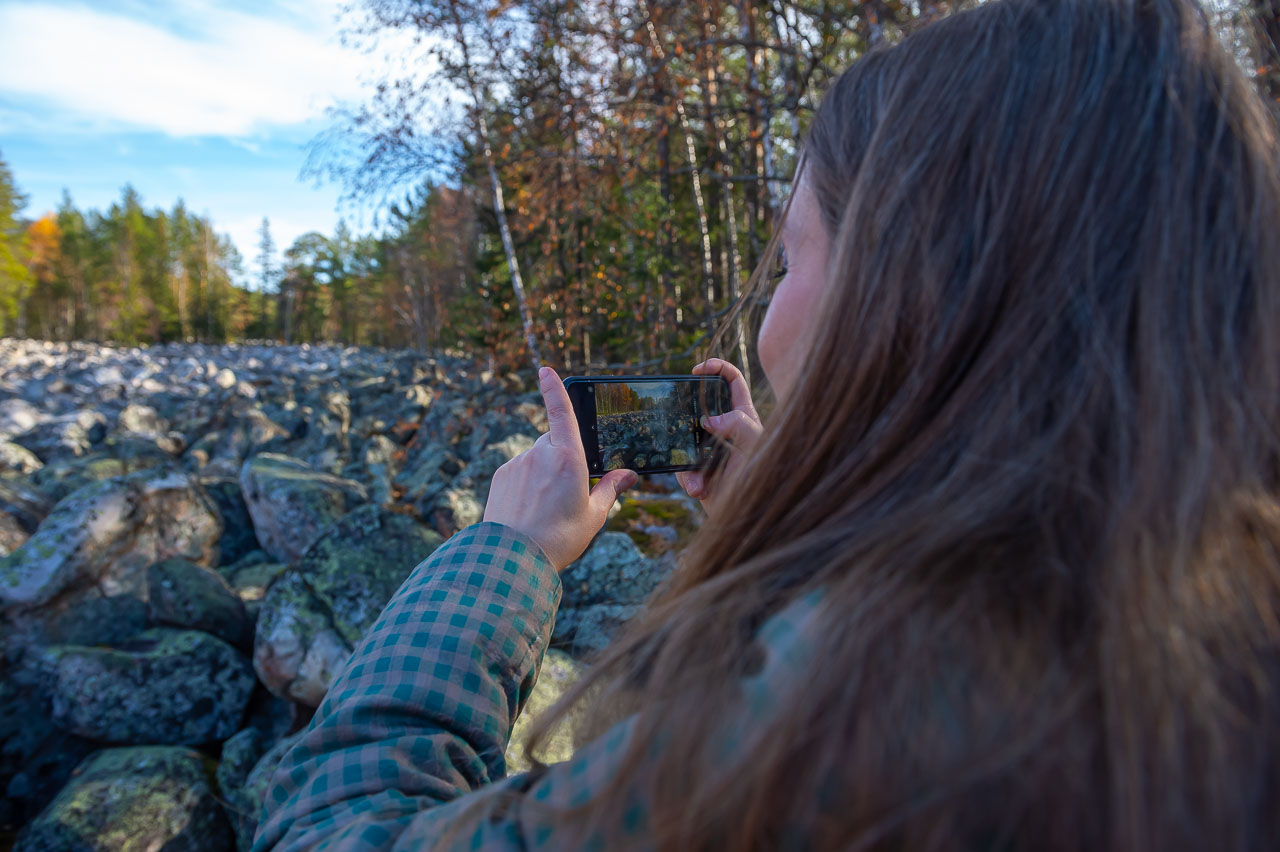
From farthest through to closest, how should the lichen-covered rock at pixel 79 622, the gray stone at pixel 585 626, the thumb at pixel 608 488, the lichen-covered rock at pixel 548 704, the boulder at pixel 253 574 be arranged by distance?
the boulder at pixel 253 574
the lichen-covered rock at pixel 79 622
the gray stone at pixel 585 626
the lichen-covered rock at pixel 548 704
the thumb at pixel 608 488

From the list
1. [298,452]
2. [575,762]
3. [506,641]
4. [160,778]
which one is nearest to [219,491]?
[160,778]

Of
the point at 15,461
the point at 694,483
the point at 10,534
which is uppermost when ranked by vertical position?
the point at 694,483

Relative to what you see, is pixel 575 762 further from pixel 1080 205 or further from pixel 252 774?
pixel 252 774

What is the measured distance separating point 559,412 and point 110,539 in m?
4.33

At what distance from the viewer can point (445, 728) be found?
1041mm

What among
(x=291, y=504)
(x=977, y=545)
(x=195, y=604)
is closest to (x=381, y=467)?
(x=291, y=504)

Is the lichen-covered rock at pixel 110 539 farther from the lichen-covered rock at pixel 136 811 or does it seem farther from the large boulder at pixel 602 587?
the large boulder at pixel 602 587

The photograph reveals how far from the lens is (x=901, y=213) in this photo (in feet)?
2.88

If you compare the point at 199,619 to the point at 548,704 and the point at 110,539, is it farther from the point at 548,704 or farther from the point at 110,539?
the point at 548,704

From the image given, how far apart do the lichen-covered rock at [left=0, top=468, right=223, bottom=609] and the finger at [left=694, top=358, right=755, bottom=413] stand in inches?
165

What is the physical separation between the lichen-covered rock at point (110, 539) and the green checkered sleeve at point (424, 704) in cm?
402

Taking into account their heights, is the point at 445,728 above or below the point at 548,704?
above

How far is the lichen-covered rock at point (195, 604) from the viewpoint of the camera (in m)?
4.03

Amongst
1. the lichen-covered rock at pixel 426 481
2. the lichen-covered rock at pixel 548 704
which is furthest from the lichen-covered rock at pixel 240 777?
the lichen-covered rock at pixel 426 481
